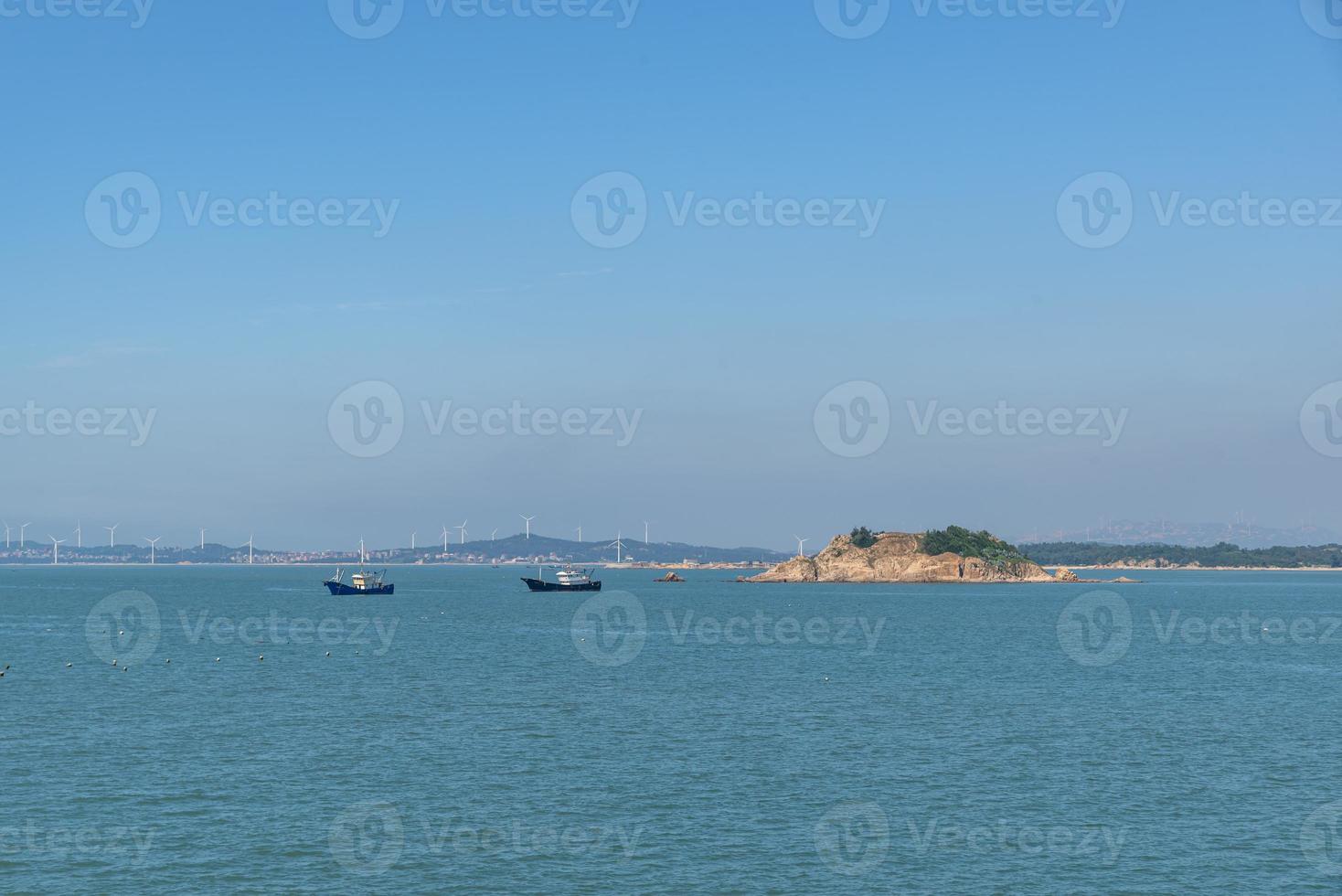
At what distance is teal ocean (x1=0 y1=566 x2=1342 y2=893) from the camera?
4338 cm

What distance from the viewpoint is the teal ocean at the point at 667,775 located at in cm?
4338

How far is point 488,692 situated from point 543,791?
3644 centimetres

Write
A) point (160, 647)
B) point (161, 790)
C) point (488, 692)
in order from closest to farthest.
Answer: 1. point (161, 790)
2. point (488, 692)
3. point (160, 647)

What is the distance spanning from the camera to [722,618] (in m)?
194

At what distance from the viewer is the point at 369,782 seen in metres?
56.6

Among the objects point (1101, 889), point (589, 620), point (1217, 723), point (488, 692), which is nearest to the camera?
point (1101, 889)

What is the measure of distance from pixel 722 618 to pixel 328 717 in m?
121

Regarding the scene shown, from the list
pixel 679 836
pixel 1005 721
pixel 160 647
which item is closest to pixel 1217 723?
pixel 1005 721

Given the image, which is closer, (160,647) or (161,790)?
(161,790)

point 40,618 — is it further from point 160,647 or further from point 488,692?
point 488,692

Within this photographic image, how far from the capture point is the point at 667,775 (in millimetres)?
58281

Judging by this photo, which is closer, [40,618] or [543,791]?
[543,791]

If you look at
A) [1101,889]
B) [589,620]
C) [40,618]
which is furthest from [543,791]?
[40,618]

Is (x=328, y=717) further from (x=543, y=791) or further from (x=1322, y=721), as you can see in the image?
(x=1322, y=721)
